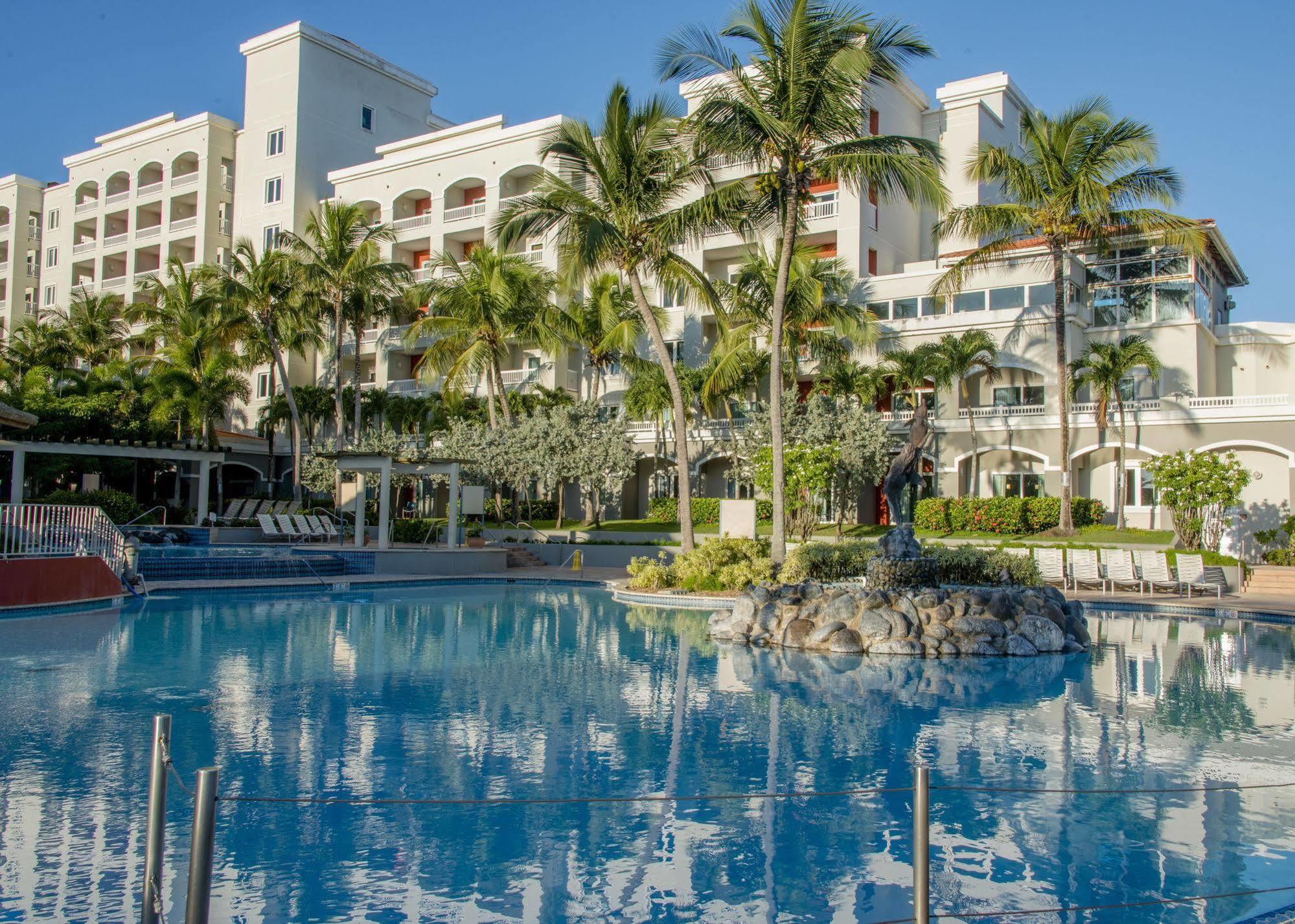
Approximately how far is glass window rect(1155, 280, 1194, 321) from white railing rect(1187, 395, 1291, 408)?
11.1 feet

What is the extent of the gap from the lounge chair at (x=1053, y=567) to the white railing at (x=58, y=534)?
18.3 m

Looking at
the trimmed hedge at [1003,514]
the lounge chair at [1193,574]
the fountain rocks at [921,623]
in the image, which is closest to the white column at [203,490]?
the fountain rocks at [921,623]

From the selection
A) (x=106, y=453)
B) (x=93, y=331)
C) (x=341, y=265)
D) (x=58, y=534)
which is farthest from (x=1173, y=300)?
(x=93, y=331)

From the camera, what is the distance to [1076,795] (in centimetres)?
717

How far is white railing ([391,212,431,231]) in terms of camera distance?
45188 mm

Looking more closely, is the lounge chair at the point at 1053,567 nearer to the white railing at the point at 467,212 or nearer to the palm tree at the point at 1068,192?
the palm tree at the point at 1068,192

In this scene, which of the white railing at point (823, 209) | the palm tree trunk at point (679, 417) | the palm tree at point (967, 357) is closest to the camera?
the palm tree trunk at point (679, 417)

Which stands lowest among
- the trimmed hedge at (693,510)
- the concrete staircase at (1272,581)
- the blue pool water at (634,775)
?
the blue pool water at (634,775)

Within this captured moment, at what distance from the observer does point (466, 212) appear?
44.2 metres

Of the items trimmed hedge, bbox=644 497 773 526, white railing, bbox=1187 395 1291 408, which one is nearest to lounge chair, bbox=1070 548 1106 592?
white railing, bbox=1187 395 1291 408

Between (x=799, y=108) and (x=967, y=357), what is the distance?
1412cm

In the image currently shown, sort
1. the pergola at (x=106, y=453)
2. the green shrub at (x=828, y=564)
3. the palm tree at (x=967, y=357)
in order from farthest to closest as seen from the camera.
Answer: the palm tree at (x=967, y=357), the pergola at (x=106, y=453), the green shrub at (x=828, y=564)

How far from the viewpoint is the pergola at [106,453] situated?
24.2 meters

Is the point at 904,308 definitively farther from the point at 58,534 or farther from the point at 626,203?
the point at 58,534
